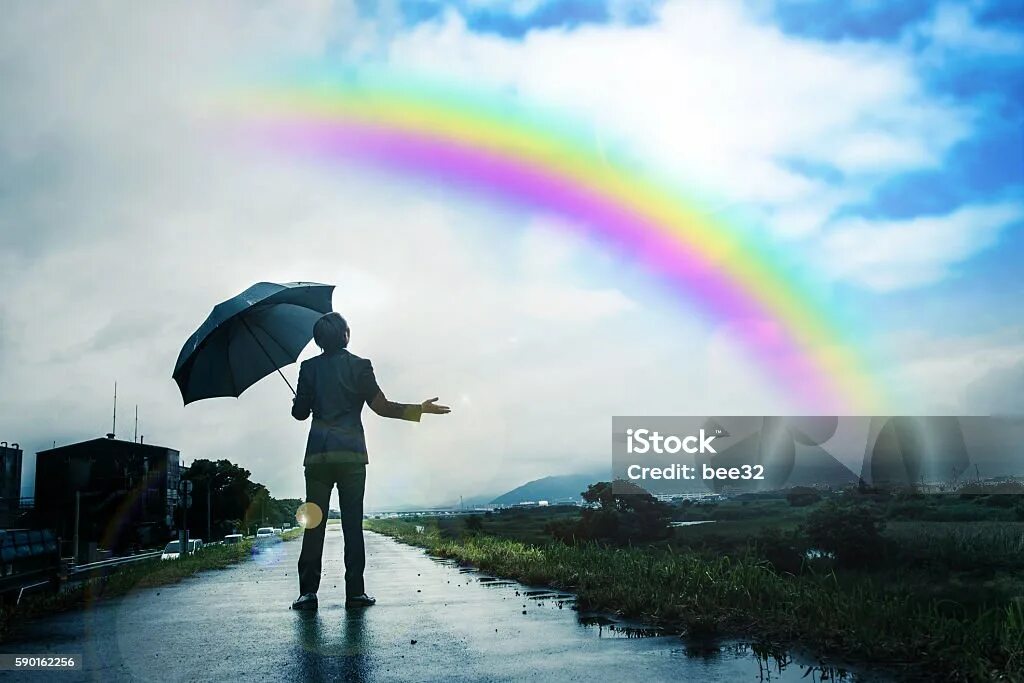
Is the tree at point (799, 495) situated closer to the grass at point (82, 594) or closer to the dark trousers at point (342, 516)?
the grass at point (82, 594)

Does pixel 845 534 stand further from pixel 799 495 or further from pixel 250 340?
pixel 799 495

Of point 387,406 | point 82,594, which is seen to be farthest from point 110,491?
point 387,406

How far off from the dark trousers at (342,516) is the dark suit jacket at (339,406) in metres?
0.12

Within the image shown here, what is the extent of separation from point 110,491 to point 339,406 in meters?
72.9

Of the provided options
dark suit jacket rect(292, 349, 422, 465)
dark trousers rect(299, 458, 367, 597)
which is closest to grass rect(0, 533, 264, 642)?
dark trousers rect(299, 458, 367, 597)

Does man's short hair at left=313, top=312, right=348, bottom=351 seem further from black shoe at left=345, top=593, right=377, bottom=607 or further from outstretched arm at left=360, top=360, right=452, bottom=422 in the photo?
black shoe at left=345, top=593, right=377, bottom=607

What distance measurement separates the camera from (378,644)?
19.2 ft

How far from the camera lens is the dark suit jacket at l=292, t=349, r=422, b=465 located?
7719 mm

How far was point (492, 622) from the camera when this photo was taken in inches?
278

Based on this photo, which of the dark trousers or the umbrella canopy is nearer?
the dark trousers

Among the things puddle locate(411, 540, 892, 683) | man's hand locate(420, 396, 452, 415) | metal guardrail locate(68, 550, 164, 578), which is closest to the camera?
puddle locate(411, 540, 892, 683)

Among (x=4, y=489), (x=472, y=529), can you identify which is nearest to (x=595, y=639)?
(x=472, y=529)

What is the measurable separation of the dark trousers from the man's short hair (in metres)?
1.14

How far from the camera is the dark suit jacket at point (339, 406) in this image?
304 inches
